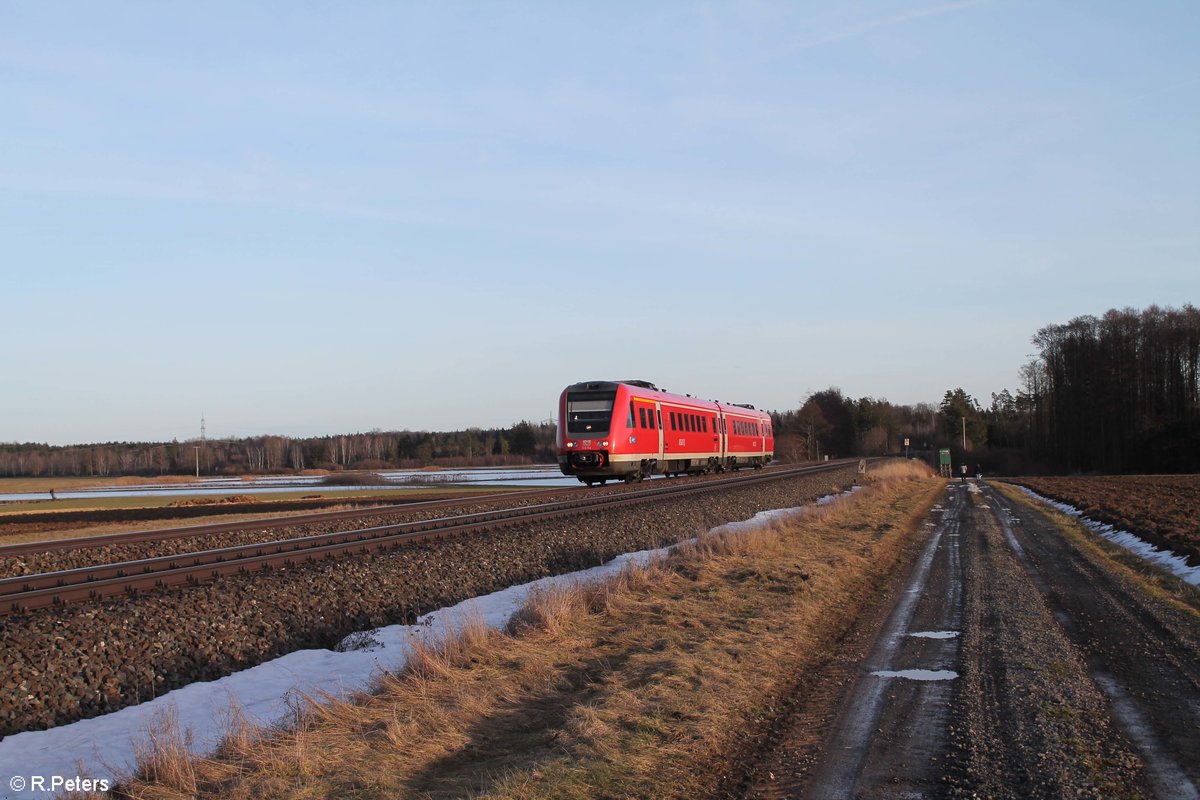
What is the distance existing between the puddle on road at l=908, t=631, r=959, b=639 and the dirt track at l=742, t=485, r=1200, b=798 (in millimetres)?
41

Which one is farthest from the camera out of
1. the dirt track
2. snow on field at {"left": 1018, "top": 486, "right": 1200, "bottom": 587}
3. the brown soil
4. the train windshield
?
the train windshield

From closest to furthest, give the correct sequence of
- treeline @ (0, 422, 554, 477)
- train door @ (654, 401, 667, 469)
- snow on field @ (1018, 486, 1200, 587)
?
snow on field @ (1018, 486, 1200, 587), train door @ (654, 401, 667, 469), treeline @ (0, 422, 554, 477)

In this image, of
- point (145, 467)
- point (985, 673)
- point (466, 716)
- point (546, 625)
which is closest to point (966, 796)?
point (985, 673)

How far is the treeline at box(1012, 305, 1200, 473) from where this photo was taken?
72.2m

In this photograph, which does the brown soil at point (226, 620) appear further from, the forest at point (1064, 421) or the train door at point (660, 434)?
the forest at point (1064, 421)

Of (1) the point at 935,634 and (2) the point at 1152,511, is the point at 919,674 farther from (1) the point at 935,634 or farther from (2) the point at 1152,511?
(2) the point at 1152,511

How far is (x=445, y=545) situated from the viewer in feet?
53.9

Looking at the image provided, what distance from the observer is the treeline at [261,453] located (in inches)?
6294

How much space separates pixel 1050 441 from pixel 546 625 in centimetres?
8804

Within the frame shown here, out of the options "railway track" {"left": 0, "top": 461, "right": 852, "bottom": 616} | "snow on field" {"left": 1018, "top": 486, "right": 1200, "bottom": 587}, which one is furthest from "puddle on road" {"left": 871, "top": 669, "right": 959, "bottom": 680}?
"railway track" {"left": 0, "top": 461, "right": 852, "bottom": 616}

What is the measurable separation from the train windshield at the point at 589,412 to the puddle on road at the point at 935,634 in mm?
22025

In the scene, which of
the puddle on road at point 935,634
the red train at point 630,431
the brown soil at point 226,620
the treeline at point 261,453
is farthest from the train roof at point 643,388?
the treeline at point 261,453

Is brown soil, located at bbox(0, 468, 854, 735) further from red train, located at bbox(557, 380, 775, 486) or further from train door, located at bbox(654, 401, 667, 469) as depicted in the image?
train door, located at bbox(654, 401, 667, 469)

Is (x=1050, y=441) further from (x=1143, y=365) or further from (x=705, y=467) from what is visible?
(x=705, y=467)
